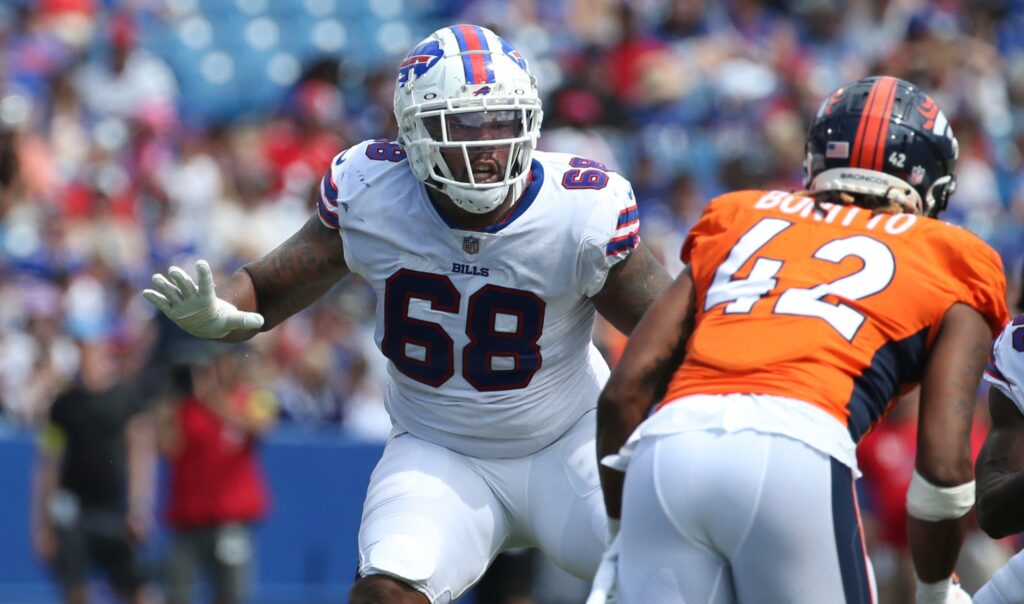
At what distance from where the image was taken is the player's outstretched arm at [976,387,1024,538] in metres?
3.71

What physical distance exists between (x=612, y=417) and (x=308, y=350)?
19.6 ft

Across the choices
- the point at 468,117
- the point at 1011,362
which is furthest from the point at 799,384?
the point at 468,117

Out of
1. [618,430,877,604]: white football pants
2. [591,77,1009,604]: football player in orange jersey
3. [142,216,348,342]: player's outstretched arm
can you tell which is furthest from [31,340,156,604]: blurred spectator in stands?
[618,430,877,604]: white football pants

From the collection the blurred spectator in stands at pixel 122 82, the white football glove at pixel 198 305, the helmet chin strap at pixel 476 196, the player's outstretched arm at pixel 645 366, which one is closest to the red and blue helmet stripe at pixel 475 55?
the helmet chin strap at pixel 476 196

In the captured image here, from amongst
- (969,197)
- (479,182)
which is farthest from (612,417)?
(969,197)

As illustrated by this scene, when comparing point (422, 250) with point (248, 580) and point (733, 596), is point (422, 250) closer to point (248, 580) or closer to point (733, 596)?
point (733, 596)

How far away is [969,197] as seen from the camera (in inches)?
436

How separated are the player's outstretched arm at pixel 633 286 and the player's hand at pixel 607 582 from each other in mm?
983

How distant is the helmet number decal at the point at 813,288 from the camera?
3.28 meters

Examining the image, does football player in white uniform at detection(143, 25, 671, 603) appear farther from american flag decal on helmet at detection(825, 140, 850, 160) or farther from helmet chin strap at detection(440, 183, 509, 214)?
american flag decal on helmet at detection(825, 140, 850, 160)

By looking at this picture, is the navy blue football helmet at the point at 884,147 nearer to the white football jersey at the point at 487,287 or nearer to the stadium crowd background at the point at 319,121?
the white football jersey at the point at 487,287

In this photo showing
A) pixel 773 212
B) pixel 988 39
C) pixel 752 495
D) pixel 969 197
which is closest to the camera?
pixel 752 495

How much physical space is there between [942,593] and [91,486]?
19.2 ft

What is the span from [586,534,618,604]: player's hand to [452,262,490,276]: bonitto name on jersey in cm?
100
